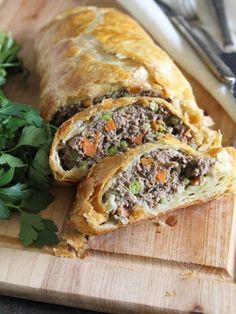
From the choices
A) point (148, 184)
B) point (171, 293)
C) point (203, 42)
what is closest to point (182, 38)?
point (203, 42)

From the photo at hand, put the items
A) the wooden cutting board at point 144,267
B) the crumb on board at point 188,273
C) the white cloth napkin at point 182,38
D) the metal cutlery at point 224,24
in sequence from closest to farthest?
the wooden cutting board at point 144,267
the crumb on board at point 188,273
the white cloth napkin at point 182,38
the metal cutlery at point 224,24

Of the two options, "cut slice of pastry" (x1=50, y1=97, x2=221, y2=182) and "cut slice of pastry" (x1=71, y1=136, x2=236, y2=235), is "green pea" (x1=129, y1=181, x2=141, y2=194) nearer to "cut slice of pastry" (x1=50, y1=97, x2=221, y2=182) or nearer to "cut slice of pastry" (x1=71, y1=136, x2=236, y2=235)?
"cut slice of pastry" (x1=71, y1=136, x2=236, y2=235)

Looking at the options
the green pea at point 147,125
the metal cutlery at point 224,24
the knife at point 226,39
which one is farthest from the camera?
the metal cutlery at point 224,24

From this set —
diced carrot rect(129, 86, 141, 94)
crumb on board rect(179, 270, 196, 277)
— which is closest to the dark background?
crumb on board rect(179, 270, 196, 277)

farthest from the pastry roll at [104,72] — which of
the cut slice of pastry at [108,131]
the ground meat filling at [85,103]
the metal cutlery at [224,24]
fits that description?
the metal cutlery at [224,24]

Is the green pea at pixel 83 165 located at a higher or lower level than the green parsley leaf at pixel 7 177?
lower

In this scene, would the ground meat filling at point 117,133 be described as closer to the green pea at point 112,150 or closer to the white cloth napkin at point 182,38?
the green pea at point 112,150

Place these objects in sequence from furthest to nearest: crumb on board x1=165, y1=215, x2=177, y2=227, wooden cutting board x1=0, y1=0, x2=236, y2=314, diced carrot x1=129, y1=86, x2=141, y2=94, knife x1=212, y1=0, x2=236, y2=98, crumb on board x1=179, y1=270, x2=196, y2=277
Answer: knife x1=212, y1=0, x2=236, y2=98 → diced carrot x1=129, y1=86, x2=141, y2=94 → crumb on board x1=165, y1=215, x2=177, y2=227 → crumb on board x1=179, y1=270, x2=196, y2=277 → wooden cutting board x1=0, y1=0, x2=236, y2=314
